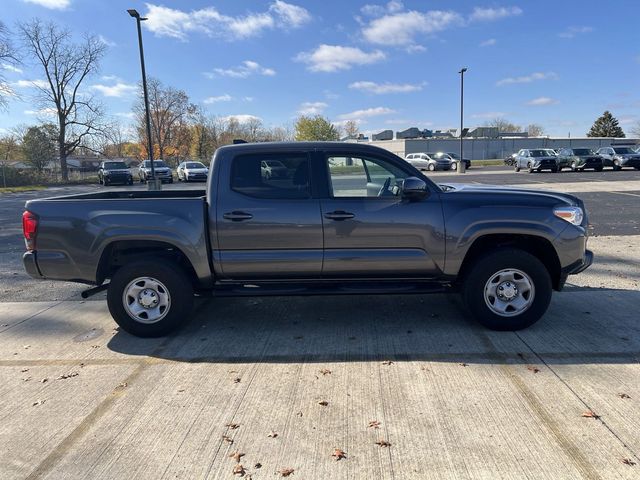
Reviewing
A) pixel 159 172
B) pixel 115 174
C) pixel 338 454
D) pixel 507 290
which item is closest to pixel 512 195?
pixel 507 290

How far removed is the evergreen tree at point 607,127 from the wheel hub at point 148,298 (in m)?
108

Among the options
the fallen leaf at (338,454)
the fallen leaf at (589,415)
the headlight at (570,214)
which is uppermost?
the headlight at (570,214)

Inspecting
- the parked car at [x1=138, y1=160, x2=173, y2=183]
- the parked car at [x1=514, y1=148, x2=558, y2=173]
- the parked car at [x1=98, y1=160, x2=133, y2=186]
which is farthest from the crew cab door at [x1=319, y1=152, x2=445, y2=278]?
the parked car at [x1=514, y1=148, x2=558, y2=173]

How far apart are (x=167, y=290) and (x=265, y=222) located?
45.5 inches

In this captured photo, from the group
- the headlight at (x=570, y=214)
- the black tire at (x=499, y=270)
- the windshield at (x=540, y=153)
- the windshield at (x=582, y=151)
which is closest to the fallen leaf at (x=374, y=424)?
the black tire at (x=499, y=270)

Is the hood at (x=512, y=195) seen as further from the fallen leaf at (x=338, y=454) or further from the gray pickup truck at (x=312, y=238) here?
the fallen leaf at (x=338, y=454)

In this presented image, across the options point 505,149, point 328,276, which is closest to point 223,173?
point 328,276

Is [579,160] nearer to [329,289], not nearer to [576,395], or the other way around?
[329,289]

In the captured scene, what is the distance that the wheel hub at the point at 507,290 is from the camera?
440 cm

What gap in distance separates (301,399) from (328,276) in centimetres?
143

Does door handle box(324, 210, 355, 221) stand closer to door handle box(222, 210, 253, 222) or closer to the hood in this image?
door handle box(222, 210, 253, 222)

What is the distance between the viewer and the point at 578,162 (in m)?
33.1

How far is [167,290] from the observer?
4.39 m

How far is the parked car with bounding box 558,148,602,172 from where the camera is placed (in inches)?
1287
